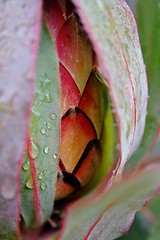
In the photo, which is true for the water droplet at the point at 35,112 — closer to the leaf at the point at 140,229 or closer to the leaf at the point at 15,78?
the leaf at the point at 15,78

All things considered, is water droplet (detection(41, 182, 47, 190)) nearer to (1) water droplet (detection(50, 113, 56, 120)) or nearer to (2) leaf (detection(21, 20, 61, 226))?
(2) leaf (detection(21, 20, 61, 226))

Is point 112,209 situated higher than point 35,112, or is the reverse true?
point 35,112

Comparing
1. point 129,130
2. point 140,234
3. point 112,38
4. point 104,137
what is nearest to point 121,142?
point 129,130

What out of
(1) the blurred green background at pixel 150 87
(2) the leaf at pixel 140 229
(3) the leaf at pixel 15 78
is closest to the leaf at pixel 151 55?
(1) the blurred green background at pixel 150 87

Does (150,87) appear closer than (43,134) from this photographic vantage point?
No

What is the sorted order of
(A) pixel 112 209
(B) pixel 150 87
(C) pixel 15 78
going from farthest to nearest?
1. (B) pixel 150 87
2. (A) pixel 112 209
3. (C) pixel 15 78

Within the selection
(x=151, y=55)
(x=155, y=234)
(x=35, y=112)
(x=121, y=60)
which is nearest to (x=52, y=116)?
(x=35, y=112)

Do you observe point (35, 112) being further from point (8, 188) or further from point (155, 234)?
→ point (155, 234)

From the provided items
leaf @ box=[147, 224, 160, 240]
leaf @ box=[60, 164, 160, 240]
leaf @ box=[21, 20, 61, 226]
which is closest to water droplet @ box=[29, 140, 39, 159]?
leaf @ box=[21, 20, 61, 226]
